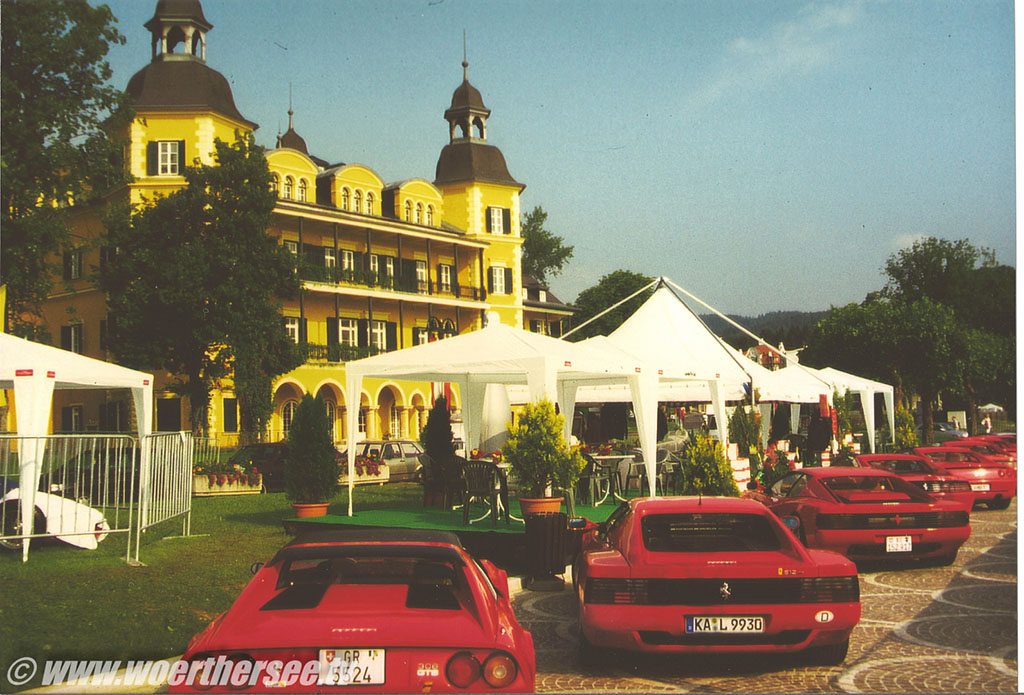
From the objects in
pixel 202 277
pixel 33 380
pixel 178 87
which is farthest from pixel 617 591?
pixel 178 87

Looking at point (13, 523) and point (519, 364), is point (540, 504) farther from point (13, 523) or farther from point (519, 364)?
point (13, 523)

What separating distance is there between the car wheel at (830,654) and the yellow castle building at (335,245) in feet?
109

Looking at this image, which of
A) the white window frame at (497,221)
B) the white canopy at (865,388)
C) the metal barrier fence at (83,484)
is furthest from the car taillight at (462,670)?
the white window frame at (497,221)

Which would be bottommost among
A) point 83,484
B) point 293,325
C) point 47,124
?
point 83,484

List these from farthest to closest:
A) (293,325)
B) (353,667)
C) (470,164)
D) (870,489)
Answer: (470,164) < (293,325) < (870,489) < (353,667)

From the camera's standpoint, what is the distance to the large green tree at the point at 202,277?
37.8 m

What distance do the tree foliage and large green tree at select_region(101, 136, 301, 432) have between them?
24491 millimetres

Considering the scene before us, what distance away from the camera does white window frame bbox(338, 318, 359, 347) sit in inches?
2015

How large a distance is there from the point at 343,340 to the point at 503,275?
12.4 m

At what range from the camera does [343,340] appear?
51281 millimetres

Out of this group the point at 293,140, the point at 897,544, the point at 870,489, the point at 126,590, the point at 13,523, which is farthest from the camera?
the point at 293,140

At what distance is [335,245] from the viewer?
4916 centimetres

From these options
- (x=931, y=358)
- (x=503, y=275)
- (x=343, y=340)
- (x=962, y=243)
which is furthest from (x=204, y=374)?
(x=962, y=243)

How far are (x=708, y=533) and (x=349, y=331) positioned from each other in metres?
45.0
